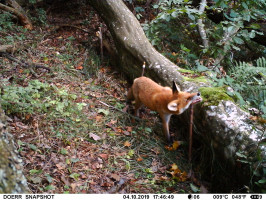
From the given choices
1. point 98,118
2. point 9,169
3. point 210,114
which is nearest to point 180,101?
point 210,114

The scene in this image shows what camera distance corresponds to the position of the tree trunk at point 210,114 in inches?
153

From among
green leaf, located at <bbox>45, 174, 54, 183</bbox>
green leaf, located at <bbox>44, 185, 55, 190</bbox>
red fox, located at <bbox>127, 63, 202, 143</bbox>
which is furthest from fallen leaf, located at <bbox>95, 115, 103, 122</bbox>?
green leaf, located at <bbox>44, 185, 55, 190</bbox>

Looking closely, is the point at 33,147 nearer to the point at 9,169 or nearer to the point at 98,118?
the point at 9,169

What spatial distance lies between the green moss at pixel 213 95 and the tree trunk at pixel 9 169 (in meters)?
3.47

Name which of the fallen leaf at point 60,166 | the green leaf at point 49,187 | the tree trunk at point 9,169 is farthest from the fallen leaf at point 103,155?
the tree trunk at point 9,169

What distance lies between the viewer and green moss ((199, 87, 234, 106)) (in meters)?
4.61

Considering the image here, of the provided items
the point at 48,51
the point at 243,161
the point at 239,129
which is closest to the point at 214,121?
the point at 239,129

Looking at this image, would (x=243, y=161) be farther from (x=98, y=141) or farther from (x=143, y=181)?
(x=98, y=141)

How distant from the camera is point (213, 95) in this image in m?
4.72

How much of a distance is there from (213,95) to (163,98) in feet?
3.29

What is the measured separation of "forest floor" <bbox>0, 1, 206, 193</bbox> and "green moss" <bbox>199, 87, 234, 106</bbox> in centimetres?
118

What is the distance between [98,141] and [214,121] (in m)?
2.29

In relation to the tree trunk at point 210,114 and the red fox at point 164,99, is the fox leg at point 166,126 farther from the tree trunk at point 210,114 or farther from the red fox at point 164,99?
the tree trunk at point 210,114

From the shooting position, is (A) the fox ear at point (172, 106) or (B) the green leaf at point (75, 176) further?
(A) the fox ear at point (172, 106)
